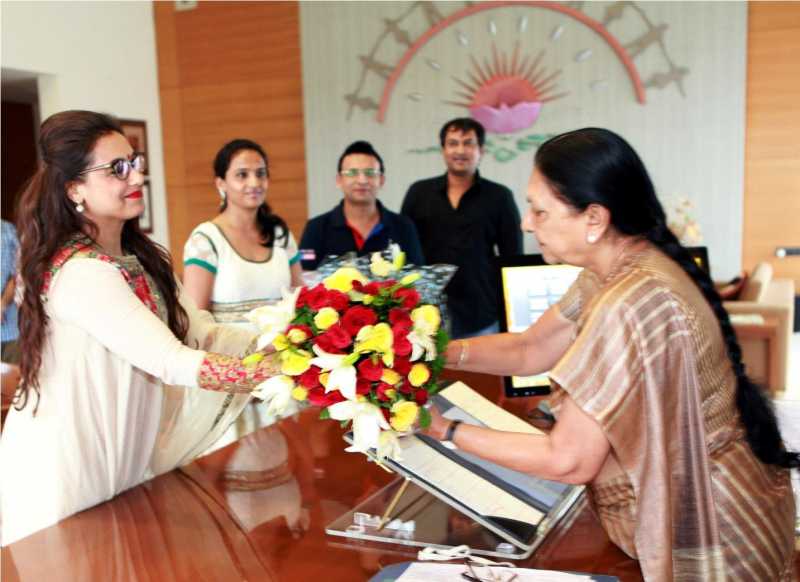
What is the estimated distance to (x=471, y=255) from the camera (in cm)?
405

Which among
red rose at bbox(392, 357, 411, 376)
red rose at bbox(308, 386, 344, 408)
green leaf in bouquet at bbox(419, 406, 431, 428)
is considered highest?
red rose at bbox(392, 357, 411, 376)

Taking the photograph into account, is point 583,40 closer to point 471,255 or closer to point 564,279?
point 471,255

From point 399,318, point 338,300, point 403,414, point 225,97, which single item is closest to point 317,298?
point 338,300

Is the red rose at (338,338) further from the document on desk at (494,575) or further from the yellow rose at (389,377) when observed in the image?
the document on desk at (494,575)

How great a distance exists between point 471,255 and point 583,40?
13.1ft

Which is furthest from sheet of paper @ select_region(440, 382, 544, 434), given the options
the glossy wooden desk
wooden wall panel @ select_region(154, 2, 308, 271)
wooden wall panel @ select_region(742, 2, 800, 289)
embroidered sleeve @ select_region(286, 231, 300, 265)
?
wooden wall panel @ select_region(154, 2, 308, 271)

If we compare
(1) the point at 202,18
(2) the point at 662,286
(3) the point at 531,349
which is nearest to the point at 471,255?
(3) the point at 531,349

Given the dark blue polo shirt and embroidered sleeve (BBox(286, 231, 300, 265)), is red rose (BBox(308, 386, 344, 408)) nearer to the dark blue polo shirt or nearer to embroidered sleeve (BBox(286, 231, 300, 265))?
embroidered sleeve (BBox(286, 231, 300, 265))

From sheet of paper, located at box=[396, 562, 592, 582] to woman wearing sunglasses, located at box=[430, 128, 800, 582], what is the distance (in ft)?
0.47

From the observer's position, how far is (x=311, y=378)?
4.06 feet

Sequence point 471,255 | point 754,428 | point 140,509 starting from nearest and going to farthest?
point 754,428 → point 140,509 → point 471,255

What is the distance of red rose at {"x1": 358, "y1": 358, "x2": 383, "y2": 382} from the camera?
1.20 meters

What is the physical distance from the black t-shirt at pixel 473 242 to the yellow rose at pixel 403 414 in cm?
284

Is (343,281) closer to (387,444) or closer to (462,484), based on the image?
(387,444)
